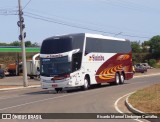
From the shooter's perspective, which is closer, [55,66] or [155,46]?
[55,66]

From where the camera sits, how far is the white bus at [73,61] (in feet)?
103

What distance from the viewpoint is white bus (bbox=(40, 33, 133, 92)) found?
31.5m

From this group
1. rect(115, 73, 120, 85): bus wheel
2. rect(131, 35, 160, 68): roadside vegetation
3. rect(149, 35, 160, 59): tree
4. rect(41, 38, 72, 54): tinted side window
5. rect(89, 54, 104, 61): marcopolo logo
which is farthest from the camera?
rect(149, 35, 160, 59): tree

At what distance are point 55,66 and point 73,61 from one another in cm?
131

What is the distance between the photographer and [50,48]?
32062mm

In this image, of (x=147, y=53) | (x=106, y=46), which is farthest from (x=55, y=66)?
(x=147, y=53)

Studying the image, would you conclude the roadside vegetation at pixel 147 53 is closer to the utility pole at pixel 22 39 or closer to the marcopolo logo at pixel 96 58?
the utility pole at pixel 22 39

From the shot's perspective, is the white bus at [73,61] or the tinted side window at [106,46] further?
the tinted side window at [106,46]

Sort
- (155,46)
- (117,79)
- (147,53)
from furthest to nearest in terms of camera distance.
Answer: (155,46), (147,53), (117,79)

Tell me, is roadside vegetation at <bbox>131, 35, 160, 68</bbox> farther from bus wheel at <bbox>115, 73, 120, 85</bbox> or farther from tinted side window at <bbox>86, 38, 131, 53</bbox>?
bus wheel at <bbox>115, 73, 120, 85</bbox>

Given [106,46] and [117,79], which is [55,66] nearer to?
A: [106,46]

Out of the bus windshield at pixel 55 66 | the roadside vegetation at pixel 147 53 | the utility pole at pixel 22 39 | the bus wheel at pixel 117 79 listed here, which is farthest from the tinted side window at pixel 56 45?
the roadside vegetation at pixel 147 53

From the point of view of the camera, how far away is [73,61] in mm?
31734

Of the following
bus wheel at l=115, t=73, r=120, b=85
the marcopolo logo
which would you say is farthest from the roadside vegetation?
the marcopolo logo
